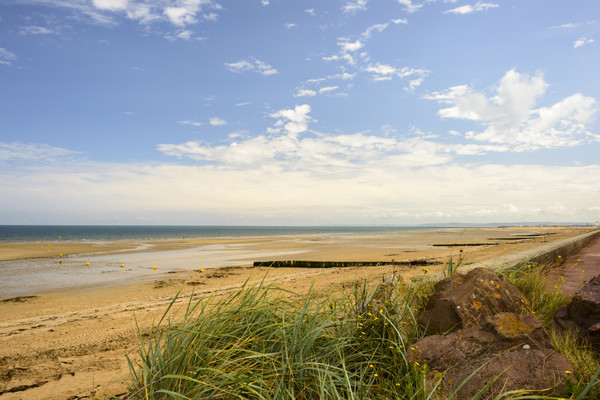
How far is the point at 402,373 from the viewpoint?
2.93 meters

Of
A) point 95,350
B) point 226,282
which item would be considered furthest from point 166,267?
point 95,350

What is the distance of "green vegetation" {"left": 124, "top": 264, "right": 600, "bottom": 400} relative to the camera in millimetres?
2535

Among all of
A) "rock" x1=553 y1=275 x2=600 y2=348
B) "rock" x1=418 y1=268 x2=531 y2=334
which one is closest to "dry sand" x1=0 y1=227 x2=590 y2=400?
"rock" x1=418 y1=268 x2=531 y2=334

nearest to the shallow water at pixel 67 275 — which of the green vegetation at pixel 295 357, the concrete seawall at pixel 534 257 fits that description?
the green vegetation at pixel 295 357

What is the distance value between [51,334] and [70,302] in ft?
11.7

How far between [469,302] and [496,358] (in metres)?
0.69

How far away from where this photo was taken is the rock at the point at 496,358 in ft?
8.01

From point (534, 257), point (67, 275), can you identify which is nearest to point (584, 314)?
point (534, 257)

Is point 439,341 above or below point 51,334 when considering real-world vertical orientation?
above

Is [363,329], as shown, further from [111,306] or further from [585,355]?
[111,306]

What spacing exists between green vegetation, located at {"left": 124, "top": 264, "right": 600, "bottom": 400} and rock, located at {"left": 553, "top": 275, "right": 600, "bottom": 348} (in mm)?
164

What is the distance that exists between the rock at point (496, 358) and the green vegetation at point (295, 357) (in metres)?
0.10

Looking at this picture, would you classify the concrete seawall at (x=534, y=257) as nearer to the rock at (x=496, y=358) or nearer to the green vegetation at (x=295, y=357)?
the rock at (x=496, y=358)

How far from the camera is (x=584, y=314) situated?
3.40 metres
